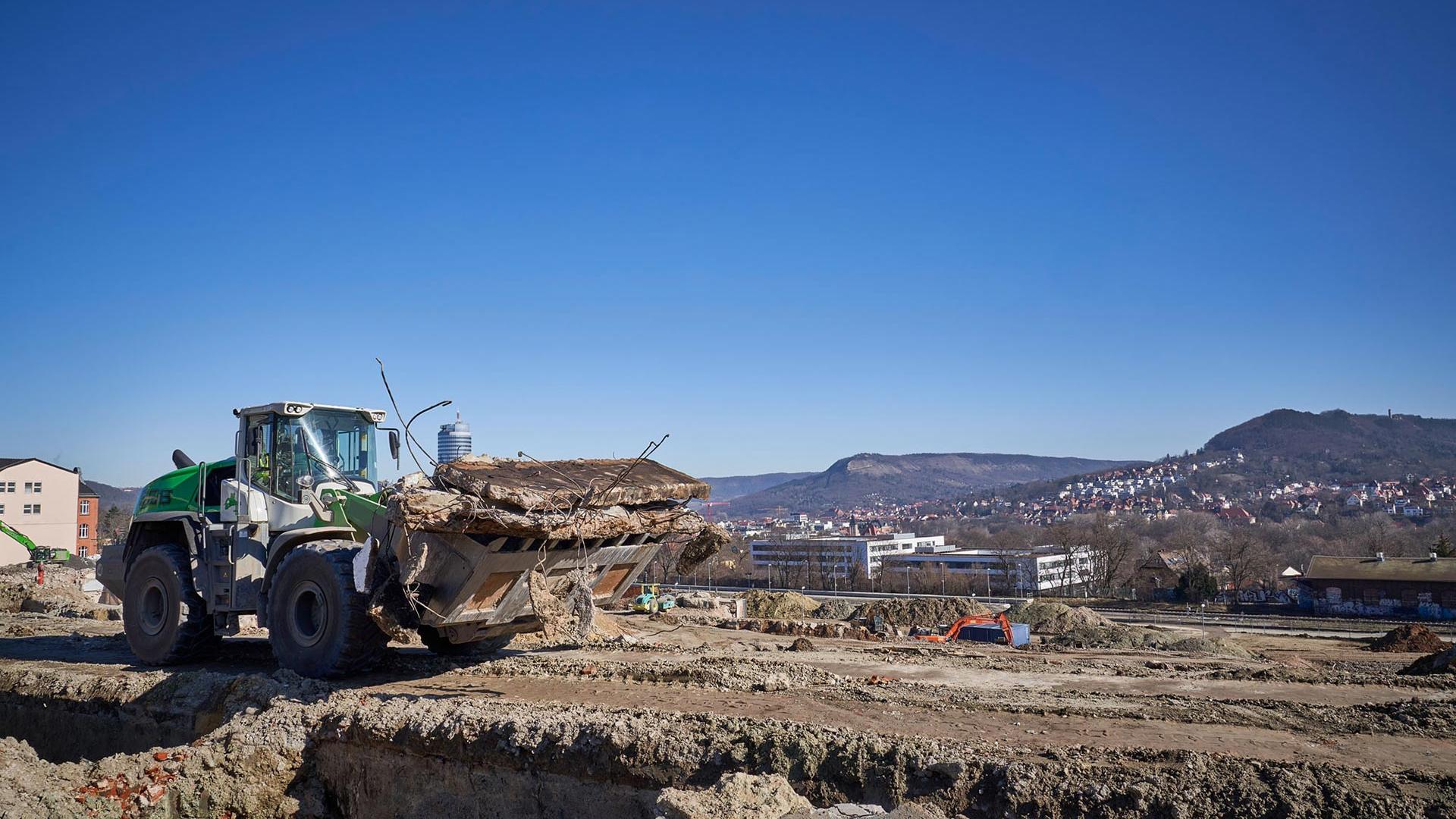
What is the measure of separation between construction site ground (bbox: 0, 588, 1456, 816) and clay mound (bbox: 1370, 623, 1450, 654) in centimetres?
1361

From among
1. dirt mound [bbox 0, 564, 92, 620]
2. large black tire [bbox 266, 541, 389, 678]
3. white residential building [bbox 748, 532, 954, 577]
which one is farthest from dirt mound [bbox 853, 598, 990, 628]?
white residential building [bbox 748, 532, 954, 577]

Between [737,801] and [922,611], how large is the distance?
21140 mm

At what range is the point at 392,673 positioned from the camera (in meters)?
10.9

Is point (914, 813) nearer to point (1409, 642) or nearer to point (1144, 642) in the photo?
point (1144, 642)

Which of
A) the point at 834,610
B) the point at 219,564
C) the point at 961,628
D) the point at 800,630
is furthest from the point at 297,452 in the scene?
the point at 834,610

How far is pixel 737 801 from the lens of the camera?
246 inches

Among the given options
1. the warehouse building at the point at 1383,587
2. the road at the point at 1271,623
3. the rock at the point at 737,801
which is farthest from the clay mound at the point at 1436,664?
the warehouse building at the point at 1383,587

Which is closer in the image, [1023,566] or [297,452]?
[297,452]

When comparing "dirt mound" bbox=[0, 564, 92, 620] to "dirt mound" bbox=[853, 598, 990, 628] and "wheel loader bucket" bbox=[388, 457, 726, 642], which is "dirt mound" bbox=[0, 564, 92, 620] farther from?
"dirt mound" bbox=[853, 598, 990, 628]

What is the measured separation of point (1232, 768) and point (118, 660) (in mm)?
14449

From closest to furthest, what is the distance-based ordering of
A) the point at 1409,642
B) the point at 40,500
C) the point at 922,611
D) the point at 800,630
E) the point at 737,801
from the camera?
the point at 737,801 < the point at 800,630 < the point at 1409,642 < the point at 922,611 < the point at 40,500

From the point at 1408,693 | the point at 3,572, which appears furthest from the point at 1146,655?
the point at 3,572

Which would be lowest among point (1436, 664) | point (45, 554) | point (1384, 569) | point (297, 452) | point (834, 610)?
point (1384, 569)

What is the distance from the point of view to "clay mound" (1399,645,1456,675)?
11.6 metres
